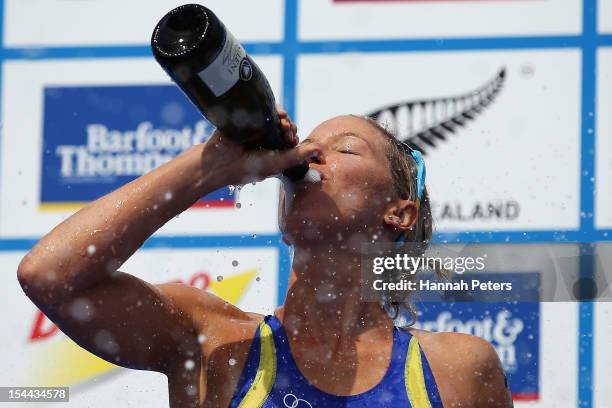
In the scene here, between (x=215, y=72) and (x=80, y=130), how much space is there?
152 centimetres

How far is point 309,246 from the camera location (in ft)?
5.70

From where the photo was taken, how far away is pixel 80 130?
287cm

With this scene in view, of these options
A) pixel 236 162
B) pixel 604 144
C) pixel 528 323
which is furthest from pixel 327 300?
pixel 604 144

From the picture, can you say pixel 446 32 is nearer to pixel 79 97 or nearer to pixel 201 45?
pixel 79 97

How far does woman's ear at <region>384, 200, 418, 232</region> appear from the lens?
181 cm

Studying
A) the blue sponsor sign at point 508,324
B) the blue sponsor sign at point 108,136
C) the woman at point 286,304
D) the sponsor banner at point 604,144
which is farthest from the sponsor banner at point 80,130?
the woman at point 286,304

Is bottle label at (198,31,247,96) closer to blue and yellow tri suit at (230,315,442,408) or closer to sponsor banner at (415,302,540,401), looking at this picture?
blue and yellow tri suit at (230,315,442,408)

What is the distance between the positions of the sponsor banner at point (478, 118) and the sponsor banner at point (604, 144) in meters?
0.06

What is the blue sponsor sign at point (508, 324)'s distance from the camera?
2.51m

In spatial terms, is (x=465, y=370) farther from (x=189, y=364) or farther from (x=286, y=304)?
(x=189, y=364)

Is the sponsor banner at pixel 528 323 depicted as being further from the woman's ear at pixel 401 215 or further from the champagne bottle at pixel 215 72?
the champagne bottle at pixel 215 72

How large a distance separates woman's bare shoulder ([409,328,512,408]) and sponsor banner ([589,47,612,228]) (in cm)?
94

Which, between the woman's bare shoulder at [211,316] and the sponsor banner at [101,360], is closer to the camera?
the woman's bare shoulder at [211,316]

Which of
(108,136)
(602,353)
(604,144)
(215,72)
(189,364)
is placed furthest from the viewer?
(108,136)
